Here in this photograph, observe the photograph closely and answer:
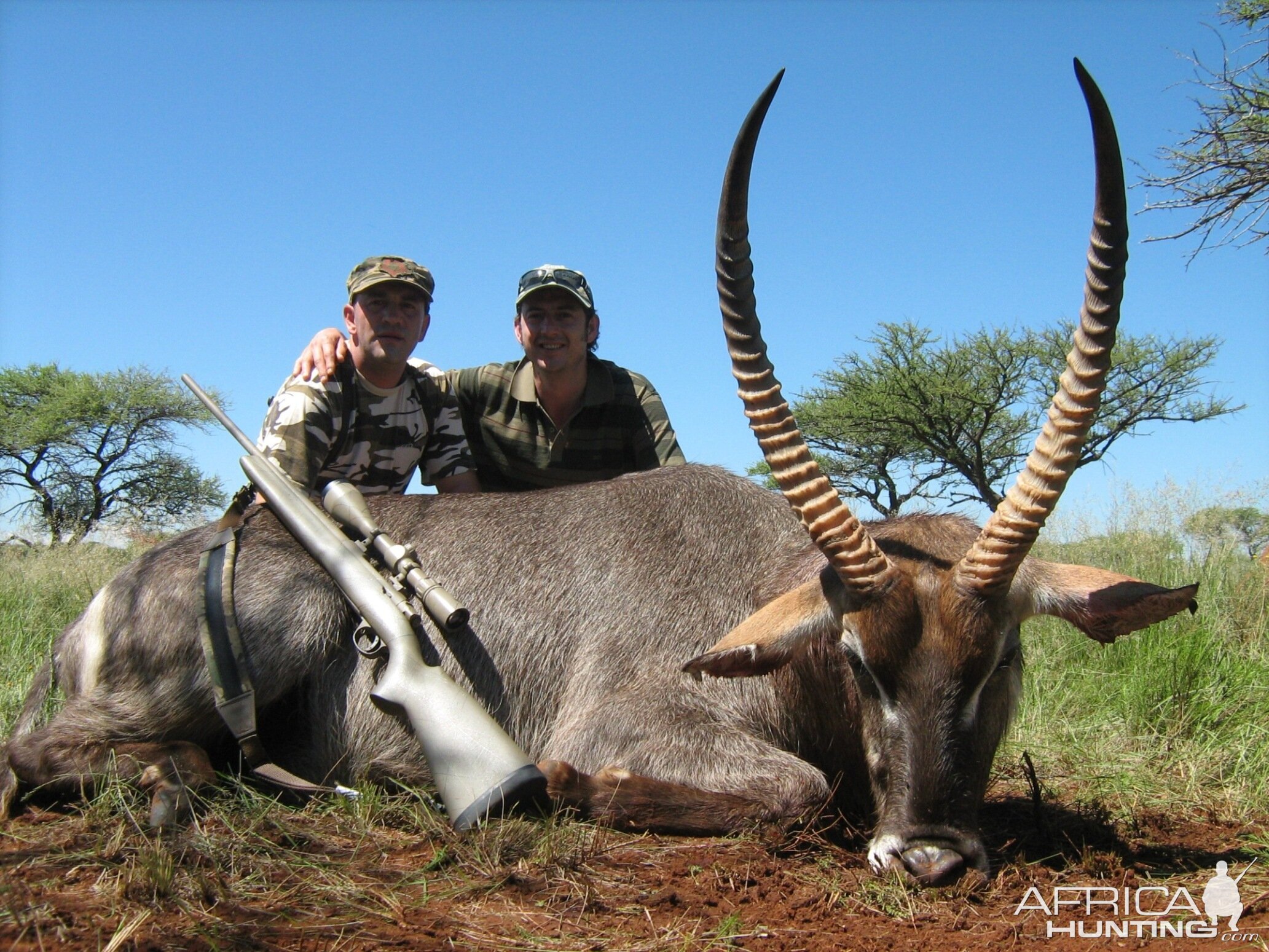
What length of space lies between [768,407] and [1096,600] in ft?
3.95

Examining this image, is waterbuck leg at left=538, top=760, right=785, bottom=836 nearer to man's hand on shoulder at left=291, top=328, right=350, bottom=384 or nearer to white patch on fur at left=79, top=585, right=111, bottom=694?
white patch on fur at left=79, top=585, right=111, bottom=694

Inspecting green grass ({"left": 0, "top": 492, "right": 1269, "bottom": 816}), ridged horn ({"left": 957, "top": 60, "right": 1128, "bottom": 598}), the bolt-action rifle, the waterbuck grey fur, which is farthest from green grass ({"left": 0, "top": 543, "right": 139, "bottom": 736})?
ridged horn ({"left": 957, "top": 60, "right": 1128, "bottom": 598})

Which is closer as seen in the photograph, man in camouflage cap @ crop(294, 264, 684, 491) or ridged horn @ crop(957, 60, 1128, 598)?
ridged horn @ crop(957, 60, 1128, 598)

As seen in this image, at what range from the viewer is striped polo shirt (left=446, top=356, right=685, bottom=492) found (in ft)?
20.4

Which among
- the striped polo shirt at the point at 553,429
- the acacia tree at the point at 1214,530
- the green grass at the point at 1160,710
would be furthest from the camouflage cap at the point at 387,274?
the acacia tree at the point at 1214,530

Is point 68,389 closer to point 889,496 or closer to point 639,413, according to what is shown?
point 889,496

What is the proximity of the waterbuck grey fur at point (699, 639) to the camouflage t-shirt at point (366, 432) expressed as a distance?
85 centimetres

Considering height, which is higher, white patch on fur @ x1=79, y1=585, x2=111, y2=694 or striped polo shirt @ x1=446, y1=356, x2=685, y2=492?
striped polo shirt @ x1=446, y1=356, x2=685, y2=492

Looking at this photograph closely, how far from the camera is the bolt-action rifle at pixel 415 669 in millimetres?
3205

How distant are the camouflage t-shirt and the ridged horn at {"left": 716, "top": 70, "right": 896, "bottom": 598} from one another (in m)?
2.72

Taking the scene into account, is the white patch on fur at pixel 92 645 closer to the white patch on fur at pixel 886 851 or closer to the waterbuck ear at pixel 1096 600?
the white patch on fur at pixel 886 851

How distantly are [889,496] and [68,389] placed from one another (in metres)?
20.7

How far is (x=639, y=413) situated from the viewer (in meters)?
6.30

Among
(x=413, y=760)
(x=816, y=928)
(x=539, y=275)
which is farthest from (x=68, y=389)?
(x=816, y=928)
